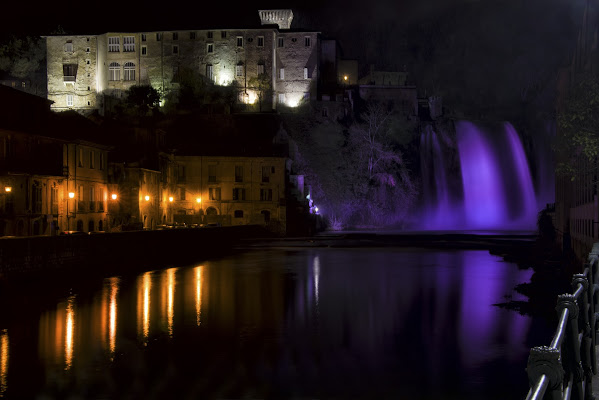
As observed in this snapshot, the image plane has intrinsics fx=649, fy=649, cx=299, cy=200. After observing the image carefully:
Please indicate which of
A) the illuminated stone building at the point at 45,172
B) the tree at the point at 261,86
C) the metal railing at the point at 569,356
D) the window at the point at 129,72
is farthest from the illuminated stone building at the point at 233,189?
the metal railing at the point at 569,356

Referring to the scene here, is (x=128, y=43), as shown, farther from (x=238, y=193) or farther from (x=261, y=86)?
(x=238, y=193)

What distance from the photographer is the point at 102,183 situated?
61062 mm

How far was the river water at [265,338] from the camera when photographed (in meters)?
16.0

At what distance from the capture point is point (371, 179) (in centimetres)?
10025

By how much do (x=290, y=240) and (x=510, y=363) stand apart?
201 ft

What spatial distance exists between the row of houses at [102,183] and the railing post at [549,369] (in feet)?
151

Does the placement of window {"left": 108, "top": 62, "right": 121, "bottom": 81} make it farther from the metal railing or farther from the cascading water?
the metal railing

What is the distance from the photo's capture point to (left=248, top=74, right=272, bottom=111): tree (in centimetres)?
11475

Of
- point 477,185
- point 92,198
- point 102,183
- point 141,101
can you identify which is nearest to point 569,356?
point 92,198

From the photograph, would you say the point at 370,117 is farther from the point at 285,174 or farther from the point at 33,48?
the point at 33,48

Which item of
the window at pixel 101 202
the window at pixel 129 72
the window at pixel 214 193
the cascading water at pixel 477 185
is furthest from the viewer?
the window at pixel 129 72

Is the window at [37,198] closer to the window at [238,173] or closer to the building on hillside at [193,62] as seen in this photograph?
Result: the window at [238,173]

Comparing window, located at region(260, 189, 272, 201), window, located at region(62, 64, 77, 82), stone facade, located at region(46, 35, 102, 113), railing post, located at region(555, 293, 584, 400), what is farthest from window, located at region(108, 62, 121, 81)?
railing post, located at region(555, 293, 584, 400)

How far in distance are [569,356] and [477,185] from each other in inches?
3911
